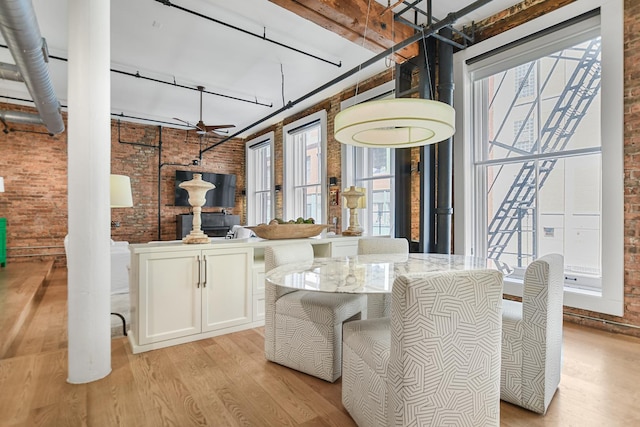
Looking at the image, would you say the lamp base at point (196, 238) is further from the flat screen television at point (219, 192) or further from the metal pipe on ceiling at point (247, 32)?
the flat screen television at point (219, 192)

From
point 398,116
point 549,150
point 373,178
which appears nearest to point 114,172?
point 373,178

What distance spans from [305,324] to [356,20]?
9.94 feet

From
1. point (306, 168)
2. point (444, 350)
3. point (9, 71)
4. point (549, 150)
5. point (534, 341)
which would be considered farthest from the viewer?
point (306, 168)

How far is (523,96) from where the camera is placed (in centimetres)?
398

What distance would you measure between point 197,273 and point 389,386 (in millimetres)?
2142

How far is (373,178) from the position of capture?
5.90 m

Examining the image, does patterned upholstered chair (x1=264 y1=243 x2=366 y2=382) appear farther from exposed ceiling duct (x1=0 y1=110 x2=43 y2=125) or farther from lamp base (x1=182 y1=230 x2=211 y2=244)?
exposed ceiling duct (x1=0 y1=110 x2=43 y2=125)

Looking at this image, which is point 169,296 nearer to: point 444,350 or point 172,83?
point 444,350

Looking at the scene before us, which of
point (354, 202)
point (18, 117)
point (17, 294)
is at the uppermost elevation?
point (18, 117)

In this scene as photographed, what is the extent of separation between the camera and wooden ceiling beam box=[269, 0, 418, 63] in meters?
3.23

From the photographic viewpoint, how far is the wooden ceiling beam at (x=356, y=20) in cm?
323

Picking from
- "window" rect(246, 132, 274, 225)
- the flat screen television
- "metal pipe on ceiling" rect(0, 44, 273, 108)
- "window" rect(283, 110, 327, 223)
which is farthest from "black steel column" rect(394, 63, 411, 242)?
the flat screen television

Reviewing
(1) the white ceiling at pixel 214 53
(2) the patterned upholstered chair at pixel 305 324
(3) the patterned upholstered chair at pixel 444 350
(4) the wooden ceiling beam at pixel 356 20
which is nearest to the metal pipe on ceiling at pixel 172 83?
(1) the white ceiling at pixel 214 53

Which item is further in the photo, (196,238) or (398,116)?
(196,238)
